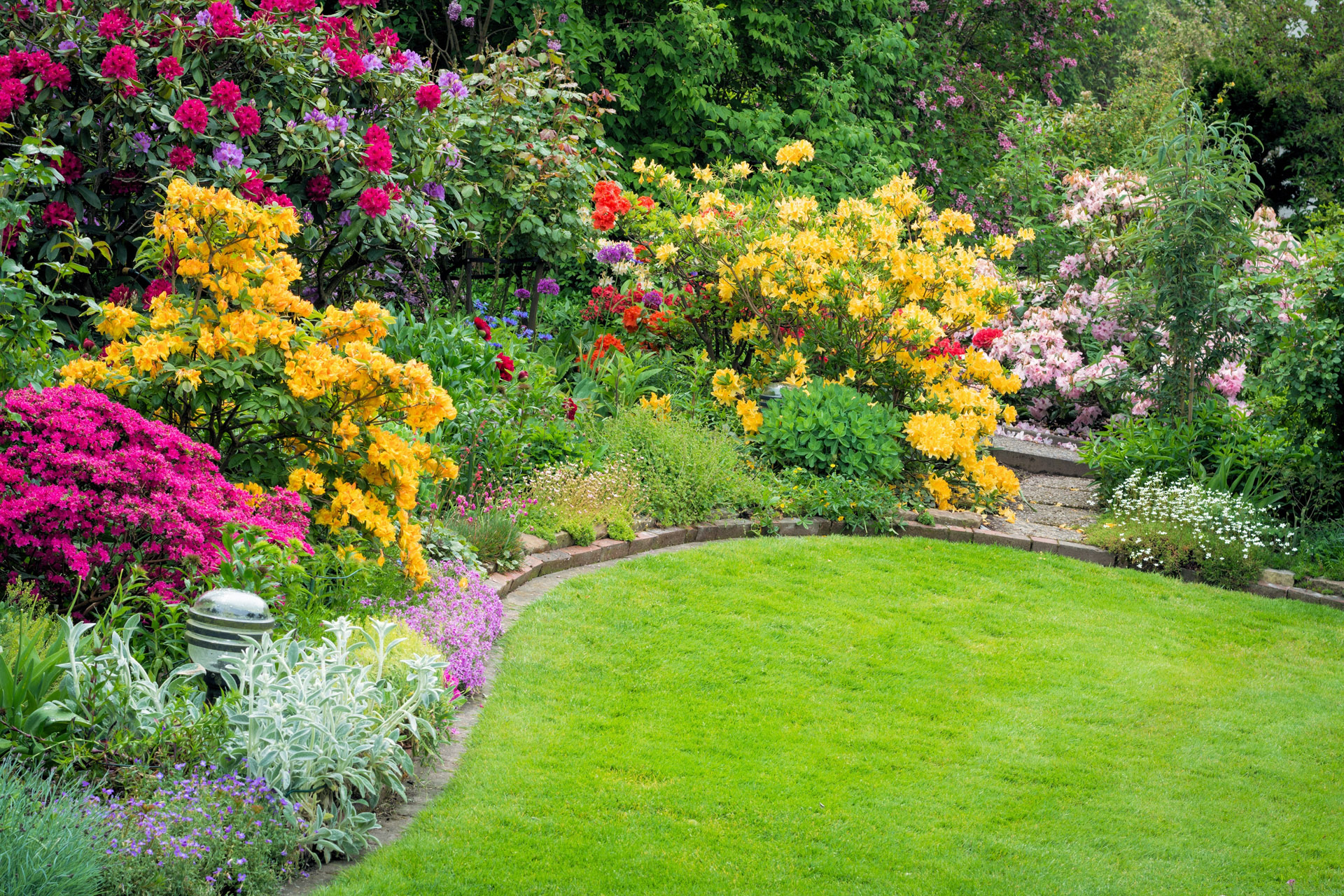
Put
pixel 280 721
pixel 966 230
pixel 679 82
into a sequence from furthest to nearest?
1. pixel 679 82
2. pixel 966 230
3. pixel 280 721

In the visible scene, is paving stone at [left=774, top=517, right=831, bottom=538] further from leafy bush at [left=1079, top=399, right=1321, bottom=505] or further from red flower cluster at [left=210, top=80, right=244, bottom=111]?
red flower cluster at [left=210, top=80, right=244, bottom=111]

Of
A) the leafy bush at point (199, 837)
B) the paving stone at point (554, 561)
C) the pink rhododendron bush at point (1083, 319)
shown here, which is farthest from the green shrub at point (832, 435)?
the leafy bush at point (199, 837)

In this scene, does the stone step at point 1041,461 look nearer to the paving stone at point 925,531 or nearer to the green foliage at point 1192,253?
the green foliage at point 1192,253

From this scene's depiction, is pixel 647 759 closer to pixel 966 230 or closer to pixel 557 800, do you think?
pixel 557 800

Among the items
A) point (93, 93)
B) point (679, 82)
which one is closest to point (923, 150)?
point (679, 82)

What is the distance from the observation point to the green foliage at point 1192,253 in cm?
814

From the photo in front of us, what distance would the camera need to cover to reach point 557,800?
12.3ft

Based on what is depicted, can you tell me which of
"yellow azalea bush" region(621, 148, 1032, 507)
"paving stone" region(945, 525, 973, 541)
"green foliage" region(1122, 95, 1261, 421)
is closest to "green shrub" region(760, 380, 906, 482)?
"yellow azalea bush" region(621, 148, 1032, 507)

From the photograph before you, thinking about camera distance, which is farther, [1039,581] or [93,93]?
[1039,581]

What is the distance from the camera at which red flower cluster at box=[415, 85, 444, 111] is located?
647 cm

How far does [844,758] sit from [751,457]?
3.76m

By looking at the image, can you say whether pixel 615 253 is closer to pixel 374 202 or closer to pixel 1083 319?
pixel 374 202

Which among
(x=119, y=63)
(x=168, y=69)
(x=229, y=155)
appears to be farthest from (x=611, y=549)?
(x=119, y=63)

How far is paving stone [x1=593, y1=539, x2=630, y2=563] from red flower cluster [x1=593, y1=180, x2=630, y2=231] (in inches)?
104
